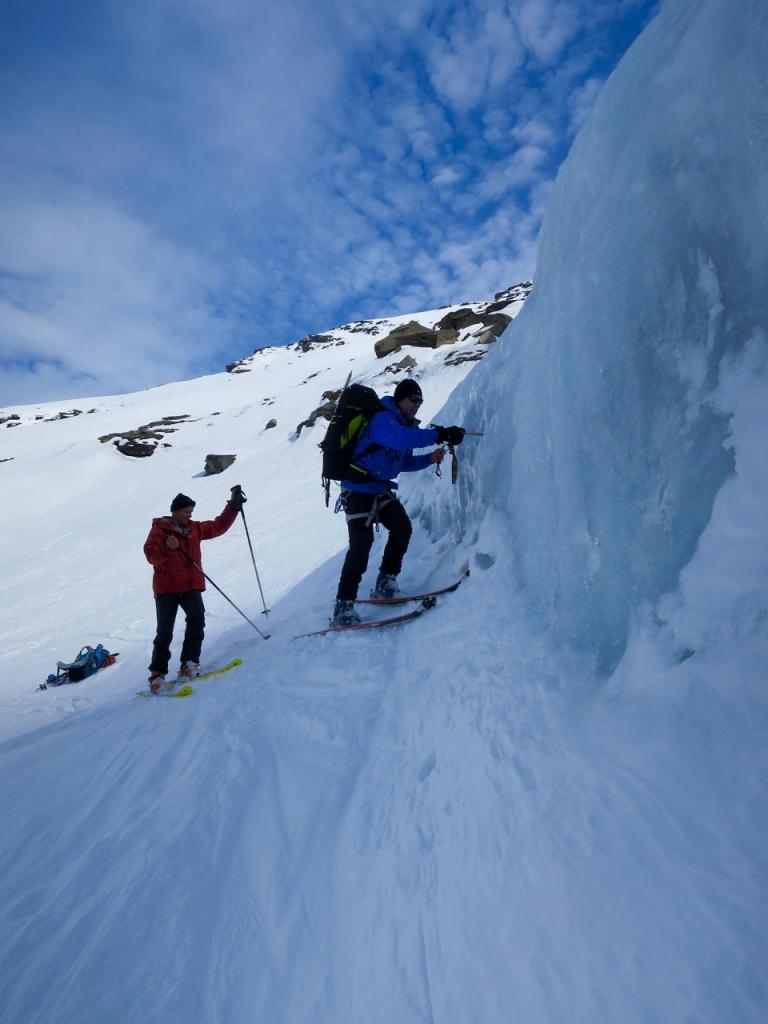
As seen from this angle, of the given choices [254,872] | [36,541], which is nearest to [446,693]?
[254,872]

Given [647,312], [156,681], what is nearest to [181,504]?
[156,681]

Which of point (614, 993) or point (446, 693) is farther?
point (446, 693)

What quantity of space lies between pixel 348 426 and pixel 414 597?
4.97 feet

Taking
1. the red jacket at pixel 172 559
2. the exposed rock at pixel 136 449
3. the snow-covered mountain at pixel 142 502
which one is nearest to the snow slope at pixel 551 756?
the red jacket at pixel 172 559

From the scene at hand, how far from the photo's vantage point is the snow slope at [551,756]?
4.13 ft

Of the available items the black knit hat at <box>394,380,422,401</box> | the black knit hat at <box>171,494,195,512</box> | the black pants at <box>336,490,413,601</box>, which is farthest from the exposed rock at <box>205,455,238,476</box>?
the black knit hat at <box>394,380,422,401</box>

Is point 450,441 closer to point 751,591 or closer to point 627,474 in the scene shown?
point 627,474

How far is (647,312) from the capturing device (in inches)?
78.1

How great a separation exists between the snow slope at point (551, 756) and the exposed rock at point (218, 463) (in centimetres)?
1865

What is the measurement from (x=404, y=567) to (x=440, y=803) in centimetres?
323

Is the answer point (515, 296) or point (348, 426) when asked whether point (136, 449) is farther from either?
point (515, 296)

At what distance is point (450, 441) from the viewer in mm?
3666

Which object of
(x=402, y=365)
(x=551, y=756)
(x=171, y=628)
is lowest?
(x=551, y=756)

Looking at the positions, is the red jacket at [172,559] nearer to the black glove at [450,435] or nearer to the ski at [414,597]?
the ski at [414,597]
